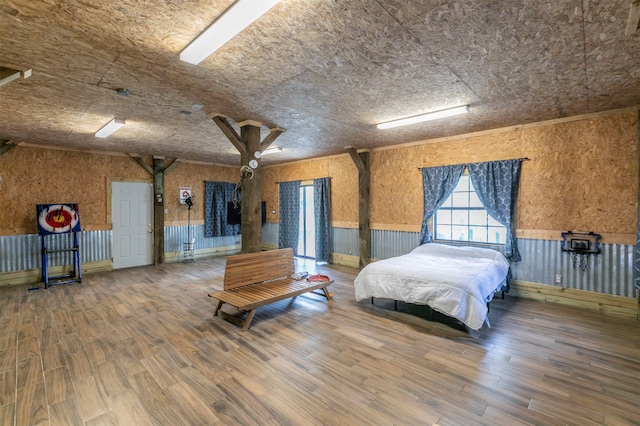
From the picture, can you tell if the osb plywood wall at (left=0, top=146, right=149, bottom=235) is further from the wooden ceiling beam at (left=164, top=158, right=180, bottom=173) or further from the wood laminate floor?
the wood laminate floor

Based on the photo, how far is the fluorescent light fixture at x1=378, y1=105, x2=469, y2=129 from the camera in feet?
12.3

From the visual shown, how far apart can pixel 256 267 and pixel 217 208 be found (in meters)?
4.82

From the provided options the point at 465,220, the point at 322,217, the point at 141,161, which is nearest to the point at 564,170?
the point at 465,220

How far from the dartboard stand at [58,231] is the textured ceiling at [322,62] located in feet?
5.53

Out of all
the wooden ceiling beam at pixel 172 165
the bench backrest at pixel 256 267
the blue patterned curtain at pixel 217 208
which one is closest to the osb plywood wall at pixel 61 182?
the wooden ceiling beam at pixel 172 165

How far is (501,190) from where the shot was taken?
15.5 ft

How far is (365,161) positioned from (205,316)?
4.43 meters

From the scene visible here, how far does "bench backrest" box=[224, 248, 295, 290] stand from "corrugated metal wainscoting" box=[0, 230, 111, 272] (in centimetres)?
447

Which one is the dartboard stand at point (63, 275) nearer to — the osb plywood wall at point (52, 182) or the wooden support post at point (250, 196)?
the osb plywood wall at point (52, 182)

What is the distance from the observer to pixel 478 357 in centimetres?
279

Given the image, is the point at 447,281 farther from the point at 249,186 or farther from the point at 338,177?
Result: the point at 338,177

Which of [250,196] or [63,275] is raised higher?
[250,196]

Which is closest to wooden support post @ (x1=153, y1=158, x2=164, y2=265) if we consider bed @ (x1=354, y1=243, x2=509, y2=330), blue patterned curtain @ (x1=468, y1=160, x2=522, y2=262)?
bed @ (x1=354, y1=243, x2=509, y2=330)

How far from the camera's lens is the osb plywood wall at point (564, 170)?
3850mm
